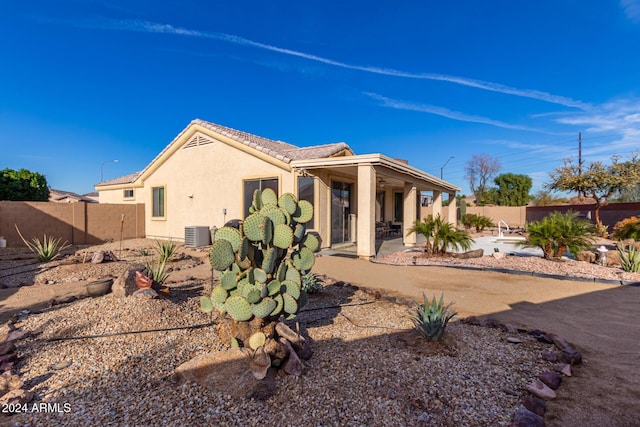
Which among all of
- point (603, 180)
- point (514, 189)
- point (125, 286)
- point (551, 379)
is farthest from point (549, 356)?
point (514, 189)

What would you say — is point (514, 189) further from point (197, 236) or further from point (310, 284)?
point (310, 284)

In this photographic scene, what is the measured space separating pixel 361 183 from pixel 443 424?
793cm

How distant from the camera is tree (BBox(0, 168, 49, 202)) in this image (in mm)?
19109

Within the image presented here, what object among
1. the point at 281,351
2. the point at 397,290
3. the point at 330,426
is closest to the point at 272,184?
the point at 397,290

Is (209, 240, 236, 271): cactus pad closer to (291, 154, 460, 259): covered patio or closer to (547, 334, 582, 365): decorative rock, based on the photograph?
(547, 334, 582, 365): decorative rock

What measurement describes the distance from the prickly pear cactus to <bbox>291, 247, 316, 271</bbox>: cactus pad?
0.05 metres

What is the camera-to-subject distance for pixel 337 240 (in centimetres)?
1218

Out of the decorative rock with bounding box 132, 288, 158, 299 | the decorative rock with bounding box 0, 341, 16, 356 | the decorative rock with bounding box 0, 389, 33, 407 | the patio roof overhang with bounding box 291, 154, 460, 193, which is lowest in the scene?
the decorative rock with bounding box 0, 389, 33, 407

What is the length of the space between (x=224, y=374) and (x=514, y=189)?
42319 millimetres

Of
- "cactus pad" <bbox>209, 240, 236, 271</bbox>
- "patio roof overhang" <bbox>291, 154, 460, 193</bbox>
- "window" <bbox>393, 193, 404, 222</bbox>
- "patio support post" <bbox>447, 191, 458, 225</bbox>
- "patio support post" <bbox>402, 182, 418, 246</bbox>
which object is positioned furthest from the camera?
"window" <bbox>393, 193, 404, 222</bbox>

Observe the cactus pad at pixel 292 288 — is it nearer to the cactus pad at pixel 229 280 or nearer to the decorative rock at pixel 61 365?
the cactus pad at pixel 229 280

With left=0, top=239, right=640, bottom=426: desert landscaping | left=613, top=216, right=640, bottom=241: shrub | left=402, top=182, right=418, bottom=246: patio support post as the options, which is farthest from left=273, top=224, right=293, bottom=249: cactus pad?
left=613, top=216, right=640, bottom=241: shrub

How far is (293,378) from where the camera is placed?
276 centimetres

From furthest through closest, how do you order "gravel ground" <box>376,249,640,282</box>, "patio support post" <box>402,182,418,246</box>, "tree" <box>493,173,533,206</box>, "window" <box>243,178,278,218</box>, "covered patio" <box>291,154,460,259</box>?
"tree" <box>493,173,533,206</box> < "patio support post" <box>402,182,418,246</box> < "window" <box>243,178,278,218</box> < "covered patio" <box>291,154,460,259</box> < "gravel ground" <box>376,249,640,282</box>
